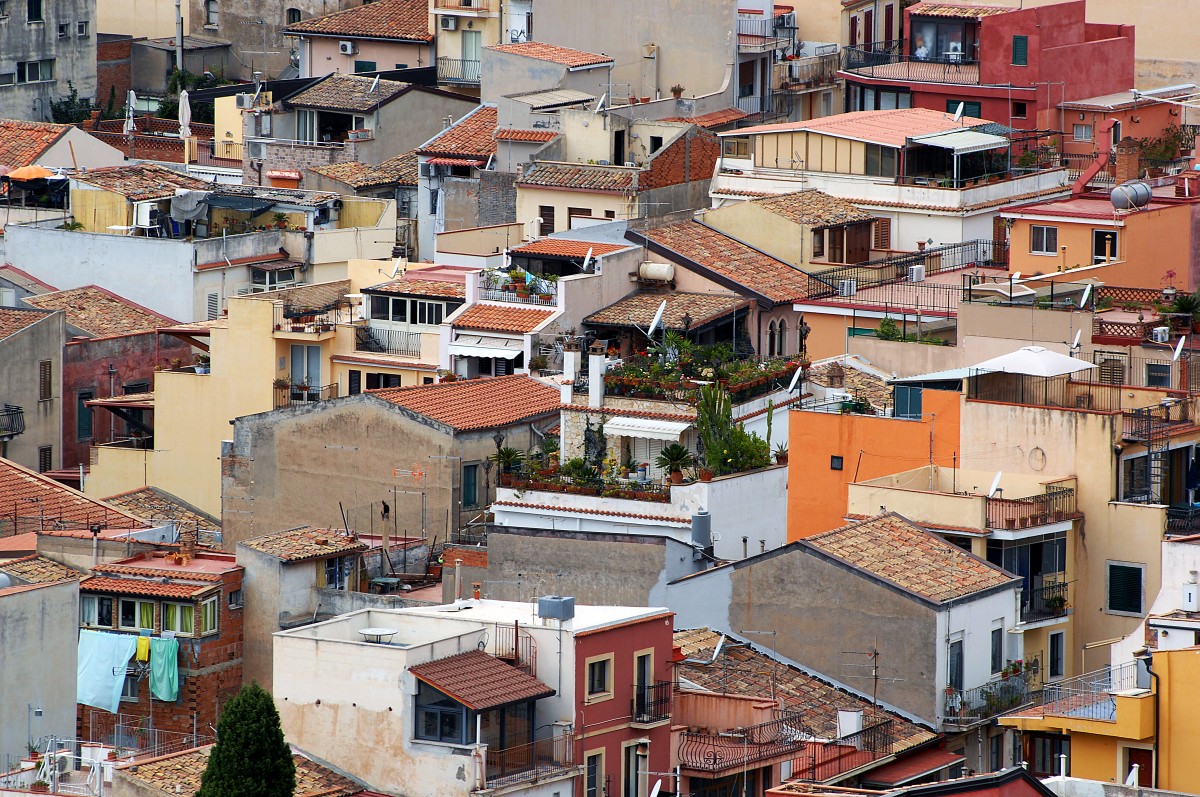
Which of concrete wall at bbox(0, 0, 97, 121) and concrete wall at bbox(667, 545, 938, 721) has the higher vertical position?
concrete wall at bbox(0, 0, 97, 121)

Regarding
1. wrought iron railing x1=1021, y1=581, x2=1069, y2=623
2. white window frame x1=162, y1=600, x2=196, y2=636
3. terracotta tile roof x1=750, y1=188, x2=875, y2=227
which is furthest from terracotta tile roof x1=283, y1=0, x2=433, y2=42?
wrought iron railing x1=1021, y1=581, x2=1069, y2=623

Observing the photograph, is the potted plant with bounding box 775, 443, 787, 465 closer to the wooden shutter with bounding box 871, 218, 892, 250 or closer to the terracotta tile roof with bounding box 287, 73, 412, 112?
the wooden shutter with bounding box 871, 218, 892, 250

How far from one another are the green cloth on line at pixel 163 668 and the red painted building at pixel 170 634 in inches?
4.0

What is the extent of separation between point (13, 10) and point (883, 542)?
54.7 m

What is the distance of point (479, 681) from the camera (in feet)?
165

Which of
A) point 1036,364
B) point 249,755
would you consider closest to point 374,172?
point 1036,364

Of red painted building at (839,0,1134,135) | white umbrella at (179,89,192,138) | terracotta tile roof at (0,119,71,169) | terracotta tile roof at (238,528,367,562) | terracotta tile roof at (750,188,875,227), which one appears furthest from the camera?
white umbrella at (179,89,192,138)

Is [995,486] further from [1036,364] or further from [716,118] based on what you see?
[716,118]

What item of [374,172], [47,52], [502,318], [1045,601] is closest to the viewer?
[1045,601]

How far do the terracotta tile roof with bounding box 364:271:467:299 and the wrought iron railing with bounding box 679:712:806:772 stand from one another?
2299 cm

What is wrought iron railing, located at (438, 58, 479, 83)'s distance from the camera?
100 metres

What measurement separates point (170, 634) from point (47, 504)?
1064cm

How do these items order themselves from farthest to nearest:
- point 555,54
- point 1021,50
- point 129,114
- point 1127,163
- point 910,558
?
point 129,114 → point 555,54 → point 1021,50 → point 1127,163 → point 910,558

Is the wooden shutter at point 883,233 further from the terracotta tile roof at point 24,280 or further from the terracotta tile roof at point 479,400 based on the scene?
the terracotta tile roof at point 24,280
